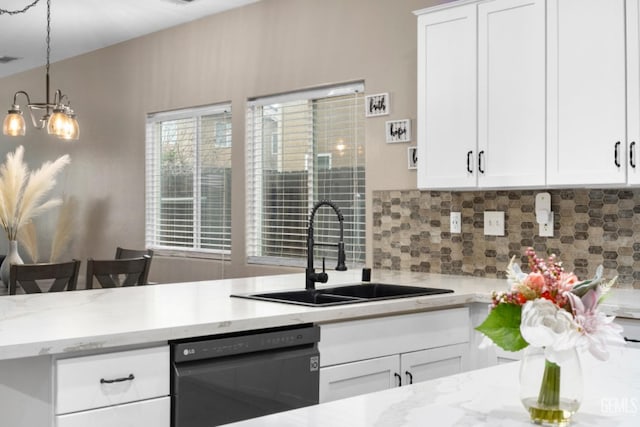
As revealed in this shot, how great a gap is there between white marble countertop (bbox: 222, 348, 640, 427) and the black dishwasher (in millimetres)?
851

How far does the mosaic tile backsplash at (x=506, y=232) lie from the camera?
10.2 feet

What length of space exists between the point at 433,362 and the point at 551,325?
6.03ft

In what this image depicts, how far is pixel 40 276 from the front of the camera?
334 cm

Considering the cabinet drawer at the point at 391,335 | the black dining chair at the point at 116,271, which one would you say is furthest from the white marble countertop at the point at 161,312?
the black dining chair at the point at 116,271

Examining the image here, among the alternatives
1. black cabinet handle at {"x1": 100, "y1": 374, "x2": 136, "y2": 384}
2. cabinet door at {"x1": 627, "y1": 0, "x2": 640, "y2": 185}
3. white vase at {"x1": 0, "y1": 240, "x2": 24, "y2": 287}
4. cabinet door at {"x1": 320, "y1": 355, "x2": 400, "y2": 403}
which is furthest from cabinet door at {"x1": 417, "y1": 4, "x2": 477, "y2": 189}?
white vase at {"x1": 0, "y1": 240, "x2": 24, "y2": 287}

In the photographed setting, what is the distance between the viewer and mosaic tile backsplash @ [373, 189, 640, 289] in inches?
123

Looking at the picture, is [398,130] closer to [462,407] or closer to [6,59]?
[462,407]

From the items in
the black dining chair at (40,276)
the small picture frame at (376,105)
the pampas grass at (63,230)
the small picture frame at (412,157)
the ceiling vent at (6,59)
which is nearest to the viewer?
the black dining chair at (40,276)

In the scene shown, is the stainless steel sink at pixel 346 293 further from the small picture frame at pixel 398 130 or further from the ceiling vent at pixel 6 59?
the ceiling vent at pixel 6 59

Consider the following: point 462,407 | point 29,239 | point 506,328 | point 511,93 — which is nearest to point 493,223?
point 511,93

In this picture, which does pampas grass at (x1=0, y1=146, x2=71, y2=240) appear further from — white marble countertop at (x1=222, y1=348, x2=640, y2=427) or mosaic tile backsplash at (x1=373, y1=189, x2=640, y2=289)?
white marble countertop at (x1=222, y1=348, x2=640, y2=427)

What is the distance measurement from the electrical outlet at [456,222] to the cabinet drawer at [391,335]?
730 mm

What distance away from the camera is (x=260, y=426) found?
3.95 ft

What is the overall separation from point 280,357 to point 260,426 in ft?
3.72
